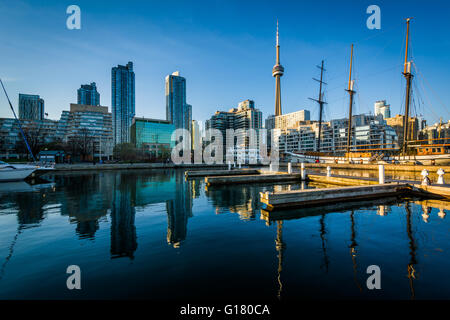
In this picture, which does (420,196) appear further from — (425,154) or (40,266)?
(425,154)

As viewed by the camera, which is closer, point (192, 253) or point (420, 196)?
point (192, 253)

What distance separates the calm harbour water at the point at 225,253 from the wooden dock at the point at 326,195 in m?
0.87

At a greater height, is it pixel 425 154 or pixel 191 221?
pixel 425 154

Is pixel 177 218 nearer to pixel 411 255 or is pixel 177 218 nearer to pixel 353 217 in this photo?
pixel 353 217

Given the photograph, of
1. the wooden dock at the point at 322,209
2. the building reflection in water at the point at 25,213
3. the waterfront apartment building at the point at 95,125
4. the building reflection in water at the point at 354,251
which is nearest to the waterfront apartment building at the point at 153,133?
the waterfront apartment building at the point at 95,125

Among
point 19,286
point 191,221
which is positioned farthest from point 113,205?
point 19,286

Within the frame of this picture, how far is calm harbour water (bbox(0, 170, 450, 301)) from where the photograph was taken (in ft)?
16.2

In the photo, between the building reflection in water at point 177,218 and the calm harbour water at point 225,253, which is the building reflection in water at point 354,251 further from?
the building reflection in water at point 177,218

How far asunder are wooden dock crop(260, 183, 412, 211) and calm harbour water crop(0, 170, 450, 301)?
874 millimetres

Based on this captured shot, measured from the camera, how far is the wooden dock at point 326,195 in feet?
41.0

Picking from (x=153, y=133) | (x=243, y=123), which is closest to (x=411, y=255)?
(x=153, y=133)

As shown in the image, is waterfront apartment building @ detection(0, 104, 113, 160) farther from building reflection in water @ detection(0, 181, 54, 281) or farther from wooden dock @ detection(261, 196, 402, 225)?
wooden dock @ detection(261, 196, 402, 225)
